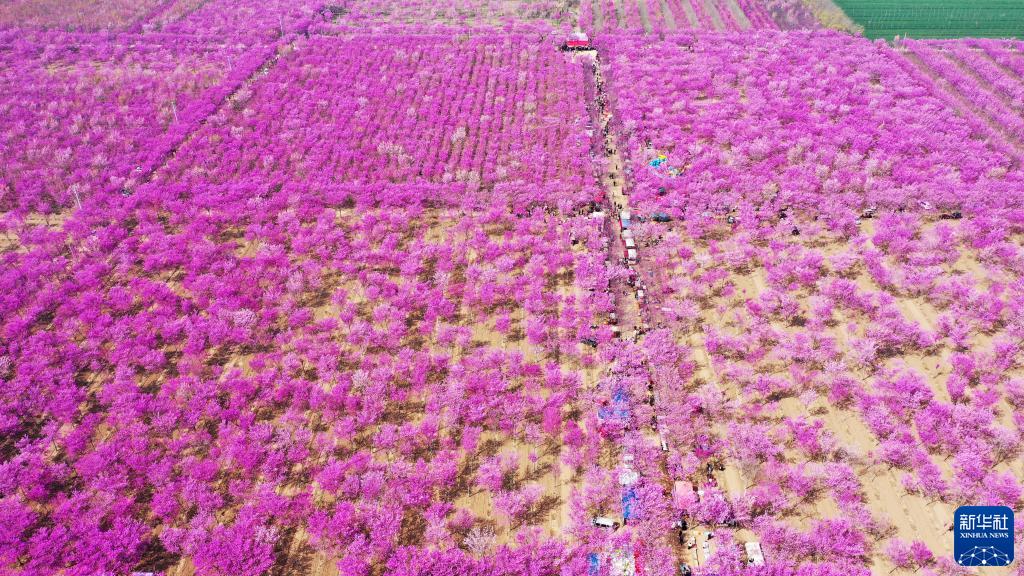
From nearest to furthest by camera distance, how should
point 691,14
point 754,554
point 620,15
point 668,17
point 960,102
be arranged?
point 754,554 < point 960,102 < point 668,17 < point 620,15 < point 691,14

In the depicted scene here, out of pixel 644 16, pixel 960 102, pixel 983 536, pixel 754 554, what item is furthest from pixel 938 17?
pixel 754 554

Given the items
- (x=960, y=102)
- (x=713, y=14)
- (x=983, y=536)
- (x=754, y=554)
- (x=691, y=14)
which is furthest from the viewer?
(x=691, y=14)

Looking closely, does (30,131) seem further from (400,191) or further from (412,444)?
(412,444)

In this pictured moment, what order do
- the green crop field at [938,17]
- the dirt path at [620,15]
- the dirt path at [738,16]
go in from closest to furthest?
the green crop field at [938,17] < the dirt path at [620,15] < the dirt path at [738,16]

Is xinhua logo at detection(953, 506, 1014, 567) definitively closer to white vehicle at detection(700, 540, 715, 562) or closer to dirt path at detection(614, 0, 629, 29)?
white vehicle at detection(700, 540, 715, 562)

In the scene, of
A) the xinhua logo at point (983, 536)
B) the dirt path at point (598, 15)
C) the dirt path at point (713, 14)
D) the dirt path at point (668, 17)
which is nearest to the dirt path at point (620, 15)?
the dirt path at point (598, 15)

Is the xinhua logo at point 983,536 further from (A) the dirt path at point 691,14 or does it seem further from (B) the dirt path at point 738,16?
(B) the dirt path at point 738,16

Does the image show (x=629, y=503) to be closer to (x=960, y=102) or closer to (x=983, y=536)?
(x=983, y=536)

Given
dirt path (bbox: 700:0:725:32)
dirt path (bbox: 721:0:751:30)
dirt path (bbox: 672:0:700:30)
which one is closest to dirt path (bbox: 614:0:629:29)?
dirt path (bbox: 672:0:700:30)
